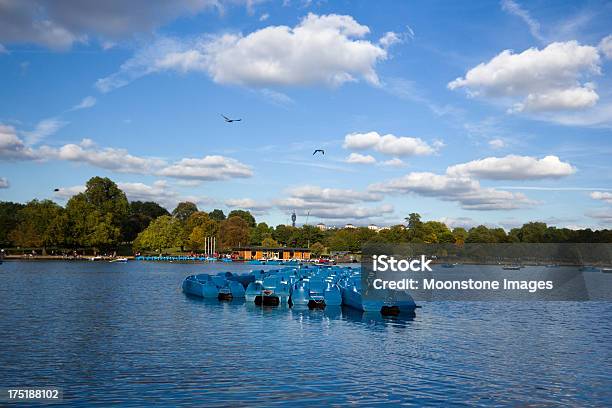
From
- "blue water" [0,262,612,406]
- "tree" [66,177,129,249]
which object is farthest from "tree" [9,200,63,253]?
"blue water" [0,262,612,406]

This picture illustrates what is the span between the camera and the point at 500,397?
24688 mm

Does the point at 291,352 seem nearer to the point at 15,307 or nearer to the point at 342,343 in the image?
the point at 342,343

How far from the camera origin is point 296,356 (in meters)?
32.6

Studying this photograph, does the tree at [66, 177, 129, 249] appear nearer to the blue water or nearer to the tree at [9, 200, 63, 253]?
the tree at [9, 200, 63, 253]

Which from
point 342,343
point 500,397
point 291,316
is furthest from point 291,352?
point 291,316

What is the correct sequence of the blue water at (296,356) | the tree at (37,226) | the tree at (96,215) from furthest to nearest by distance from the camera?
the tree at (96,215), the tree at (37,226), the blue water at (296,356)

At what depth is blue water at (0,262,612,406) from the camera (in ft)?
80.8

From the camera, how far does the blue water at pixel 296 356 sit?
969 inches

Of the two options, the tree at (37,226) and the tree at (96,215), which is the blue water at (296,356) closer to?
the tree at (96,215)

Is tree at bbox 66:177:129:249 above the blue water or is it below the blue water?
above

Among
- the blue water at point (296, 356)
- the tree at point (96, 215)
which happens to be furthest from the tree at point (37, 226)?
the blue water at point (296, 356)

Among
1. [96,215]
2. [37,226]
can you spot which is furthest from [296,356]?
[37,226]

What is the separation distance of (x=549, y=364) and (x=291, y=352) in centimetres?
1480

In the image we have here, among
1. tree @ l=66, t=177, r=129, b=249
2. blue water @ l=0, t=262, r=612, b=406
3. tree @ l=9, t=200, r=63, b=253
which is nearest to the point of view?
blue water @ l=0, t=262, r=612, b=406
